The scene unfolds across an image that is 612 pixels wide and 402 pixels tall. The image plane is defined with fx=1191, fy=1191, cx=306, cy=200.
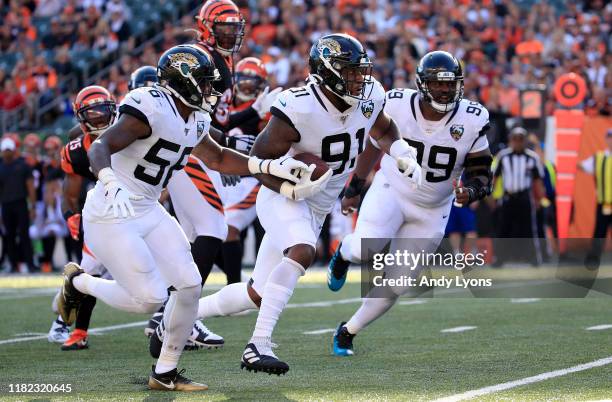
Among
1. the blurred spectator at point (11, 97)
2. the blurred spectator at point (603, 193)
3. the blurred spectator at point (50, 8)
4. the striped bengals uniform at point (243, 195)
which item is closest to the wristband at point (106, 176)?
the striped bengals uniform at point (243, 195)

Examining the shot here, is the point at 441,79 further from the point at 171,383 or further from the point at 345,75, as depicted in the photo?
the point at 171,383

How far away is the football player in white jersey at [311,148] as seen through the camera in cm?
579

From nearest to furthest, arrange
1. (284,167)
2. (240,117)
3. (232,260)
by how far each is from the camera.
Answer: (284,167) → (240,117) → (232,260)

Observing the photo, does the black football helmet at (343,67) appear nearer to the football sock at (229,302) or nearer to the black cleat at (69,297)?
the football sock at (229,302)

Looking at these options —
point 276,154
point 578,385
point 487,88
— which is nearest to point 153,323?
point 276,154

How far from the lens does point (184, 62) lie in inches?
220

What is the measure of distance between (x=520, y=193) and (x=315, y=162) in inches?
315

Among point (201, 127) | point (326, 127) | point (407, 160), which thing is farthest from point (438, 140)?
point (201, 127)

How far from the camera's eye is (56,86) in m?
19.0

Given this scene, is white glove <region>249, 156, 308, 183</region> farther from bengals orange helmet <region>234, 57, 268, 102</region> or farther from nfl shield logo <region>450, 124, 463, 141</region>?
bengals orange helmet <region>234, 57, 268, 102</region>

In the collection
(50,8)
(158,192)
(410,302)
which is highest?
(50,8)

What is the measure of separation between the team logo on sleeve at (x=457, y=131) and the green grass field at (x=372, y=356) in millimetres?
1198

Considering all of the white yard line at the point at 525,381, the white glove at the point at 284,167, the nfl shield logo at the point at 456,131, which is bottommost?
the white yard line at the point at 525,381

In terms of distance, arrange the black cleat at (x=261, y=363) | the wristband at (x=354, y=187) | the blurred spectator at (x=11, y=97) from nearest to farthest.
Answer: the black cleat at (x=261, y=363)
the wristband at (x=354, y=187)
the blurred spectator at (x=11, y=97)
